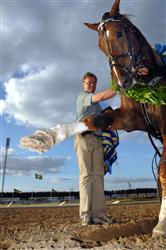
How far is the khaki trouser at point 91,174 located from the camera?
249 inches

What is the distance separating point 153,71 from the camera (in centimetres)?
491

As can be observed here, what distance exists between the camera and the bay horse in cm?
460

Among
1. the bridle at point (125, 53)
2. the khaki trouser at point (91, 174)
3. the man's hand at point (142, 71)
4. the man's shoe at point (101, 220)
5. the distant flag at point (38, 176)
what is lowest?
the man's shoe at point (101, 220)

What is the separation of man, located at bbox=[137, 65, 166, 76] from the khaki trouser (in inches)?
72.2

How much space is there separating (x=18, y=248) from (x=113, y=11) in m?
3.17

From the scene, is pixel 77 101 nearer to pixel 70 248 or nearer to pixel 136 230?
pixel 136 230

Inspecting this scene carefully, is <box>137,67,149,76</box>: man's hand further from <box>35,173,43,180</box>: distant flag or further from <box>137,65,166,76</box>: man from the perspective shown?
<box>35,173,43,180</box>: distant flag

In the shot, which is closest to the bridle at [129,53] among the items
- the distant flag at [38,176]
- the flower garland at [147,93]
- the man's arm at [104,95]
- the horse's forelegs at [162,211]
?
the flower garland at [147,93]

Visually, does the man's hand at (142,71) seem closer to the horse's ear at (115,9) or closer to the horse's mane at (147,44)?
the horse's mane at (147,44)

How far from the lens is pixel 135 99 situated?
16.2 ft

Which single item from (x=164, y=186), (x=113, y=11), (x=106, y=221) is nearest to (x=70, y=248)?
(x=164, y=186)

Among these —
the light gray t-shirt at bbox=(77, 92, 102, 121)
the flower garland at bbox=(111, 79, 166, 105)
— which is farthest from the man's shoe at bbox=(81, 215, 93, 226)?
the flower garland at bbox=(111, 79, 166, 105)

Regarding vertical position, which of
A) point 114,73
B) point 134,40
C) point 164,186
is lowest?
point 164,186

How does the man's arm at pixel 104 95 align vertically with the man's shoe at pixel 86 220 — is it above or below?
above
